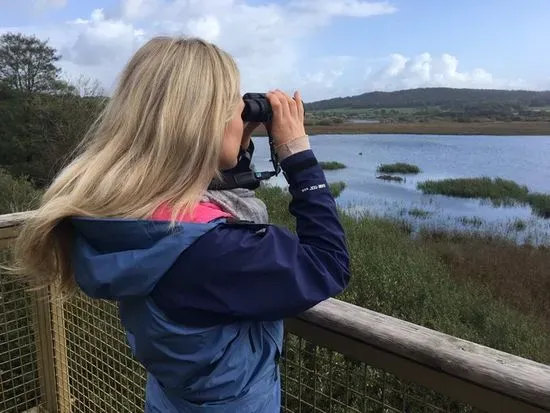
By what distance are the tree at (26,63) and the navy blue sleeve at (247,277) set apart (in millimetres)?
27966

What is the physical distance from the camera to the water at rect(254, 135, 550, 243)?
61.4 feet

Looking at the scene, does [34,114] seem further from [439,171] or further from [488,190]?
[439,171]

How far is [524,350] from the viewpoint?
609cm

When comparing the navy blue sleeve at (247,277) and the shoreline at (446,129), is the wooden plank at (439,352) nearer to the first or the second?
the navy blue sleeve at (247,277)

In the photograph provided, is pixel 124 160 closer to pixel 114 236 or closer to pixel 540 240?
pixel 114 236

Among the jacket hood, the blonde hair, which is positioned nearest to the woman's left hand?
the blonde hair

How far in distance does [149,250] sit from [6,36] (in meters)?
32.2

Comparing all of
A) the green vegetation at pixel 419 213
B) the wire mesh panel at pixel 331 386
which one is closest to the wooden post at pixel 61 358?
the wire mesh panel at pixel 331 386

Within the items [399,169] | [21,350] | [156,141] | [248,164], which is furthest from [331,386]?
[399,169]

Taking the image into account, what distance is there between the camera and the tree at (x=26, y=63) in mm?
27297

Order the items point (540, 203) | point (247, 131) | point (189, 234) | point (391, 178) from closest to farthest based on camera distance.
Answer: point (189, 234) < point (247, 131) < point (540, 203) < point (391, 178)

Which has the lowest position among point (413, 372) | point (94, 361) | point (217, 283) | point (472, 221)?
point (472, 221)

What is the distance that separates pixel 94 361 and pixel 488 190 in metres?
26.8

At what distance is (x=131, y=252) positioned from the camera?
42.7 inches
